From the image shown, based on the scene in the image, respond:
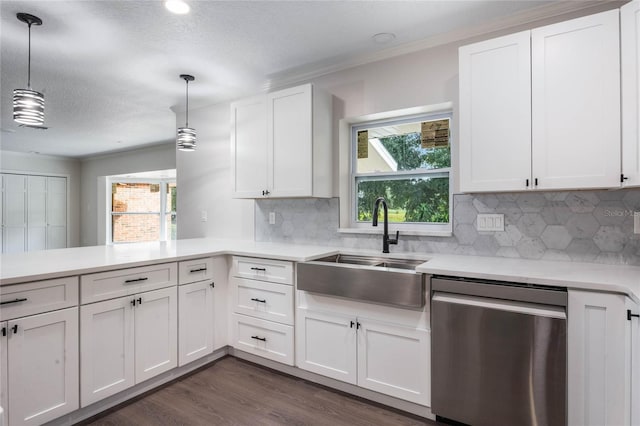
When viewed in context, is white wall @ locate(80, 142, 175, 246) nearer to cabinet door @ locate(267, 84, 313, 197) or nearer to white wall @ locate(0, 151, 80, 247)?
white wall @ locate(0, 151, 80, 247)

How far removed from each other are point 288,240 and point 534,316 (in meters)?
2.11

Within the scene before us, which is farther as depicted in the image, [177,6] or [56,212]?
[56,212]

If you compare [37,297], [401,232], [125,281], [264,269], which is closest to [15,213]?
[125,281]

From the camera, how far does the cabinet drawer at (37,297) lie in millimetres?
1604

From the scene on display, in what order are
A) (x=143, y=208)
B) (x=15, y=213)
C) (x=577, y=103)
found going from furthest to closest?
1. (x=143, y=208)
2. (x=15, y=213)
3. (x=577, y=103)

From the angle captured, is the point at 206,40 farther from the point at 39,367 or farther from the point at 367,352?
the point at 367,352

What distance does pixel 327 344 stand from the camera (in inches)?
89.4

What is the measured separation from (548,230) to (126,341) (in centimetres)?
272

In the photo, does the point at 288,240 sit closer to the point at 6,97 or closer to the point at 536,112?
the point at 536,112

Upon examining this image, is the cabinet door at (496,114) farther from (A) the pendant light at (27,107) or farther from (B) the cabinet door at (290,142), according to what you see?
(A) the pendant light at (27,107)

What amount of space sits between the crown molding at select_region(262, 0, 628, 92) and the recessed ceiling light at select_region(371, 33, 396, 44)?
5.3 inches

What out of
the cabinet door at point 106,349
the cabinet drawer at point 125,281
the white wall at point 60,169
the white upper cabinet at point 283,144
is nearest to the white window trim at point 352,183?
the white upper cabinet at point 283,144

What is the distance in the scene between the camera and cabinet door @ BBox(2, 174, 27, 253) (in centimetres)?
682

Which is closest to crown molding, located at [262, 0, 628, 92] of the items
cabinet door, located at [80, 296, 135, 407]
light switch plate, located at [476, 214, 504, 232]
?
light switch plate, located at [476, 214, 504, 232]
